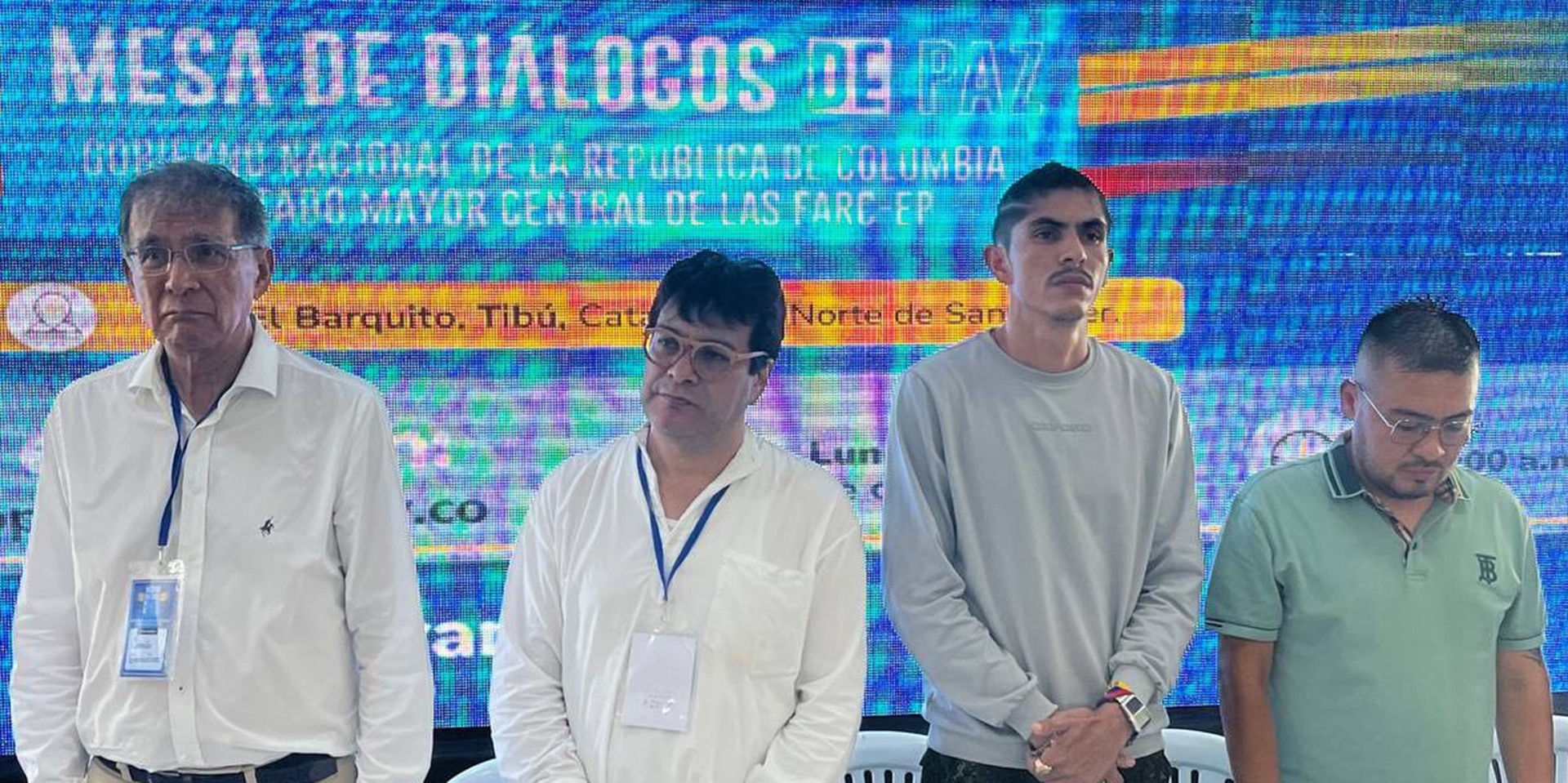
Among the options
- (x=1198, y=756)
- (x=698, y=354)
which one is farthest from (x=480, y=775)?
(x=1198, y=756)

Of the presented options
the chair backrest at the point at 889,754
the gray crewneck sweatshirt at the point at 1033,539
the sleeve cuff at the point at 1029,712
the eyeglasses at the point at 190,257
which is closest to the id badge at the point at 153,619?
the eyeglasses at the point at 190,257

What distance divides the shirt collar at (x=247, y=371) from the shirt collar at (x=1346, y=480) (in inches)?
73.5

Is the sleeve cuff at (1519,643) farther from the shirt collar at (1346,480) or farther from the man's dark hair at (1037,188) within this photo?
the man's dark hair at (1037,188)

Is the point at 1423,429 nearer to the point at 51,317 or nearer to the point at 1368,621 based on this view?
the point at 1368,621

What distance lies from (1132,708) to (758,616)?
71 cm

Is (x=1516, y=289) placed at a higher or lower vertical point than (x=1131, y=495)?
higher

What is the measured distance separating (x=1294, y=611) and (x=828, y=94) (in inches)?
60.1

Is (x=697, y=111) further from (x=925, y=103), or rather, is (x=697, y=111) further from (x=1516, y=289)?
(x=1516, y=289)

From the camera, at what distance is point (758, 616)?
6.61 feet

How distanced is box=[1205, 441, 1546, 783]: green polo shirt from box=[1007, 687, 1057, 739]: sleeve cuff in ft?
1.24

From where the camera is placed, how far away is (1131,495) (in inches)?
90.4

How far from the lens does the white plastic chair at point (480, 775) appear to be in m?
2.79

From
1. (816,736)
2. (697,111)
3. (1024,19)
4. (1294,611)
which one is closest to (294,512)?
(816,736)

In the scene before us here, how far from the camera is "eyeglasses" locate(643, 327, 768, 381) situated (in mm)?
2049
